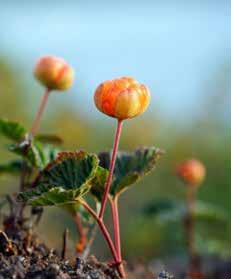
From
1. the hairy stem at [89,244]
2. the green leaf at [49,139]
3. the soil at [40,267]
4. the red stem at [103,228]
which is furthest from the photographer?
the green leaf at [49,139]

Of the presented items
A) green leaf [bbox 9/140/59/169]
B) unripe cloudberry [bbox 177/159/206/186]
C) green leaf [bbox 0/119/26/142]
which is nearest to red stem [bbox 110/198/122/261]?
green leaf [bbox 9/140/59/169]

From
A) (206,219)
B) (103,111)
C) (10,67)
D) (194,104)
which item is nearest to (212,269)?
(206,219)

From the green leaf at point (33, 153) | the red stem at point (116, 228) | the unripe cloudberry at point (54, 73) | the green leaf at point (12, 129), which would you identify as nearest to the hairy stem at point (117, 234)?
the red stem at point (116, 228)

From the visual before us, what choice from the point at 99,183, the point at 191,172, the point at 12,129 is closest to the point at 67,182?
the point at 99,183

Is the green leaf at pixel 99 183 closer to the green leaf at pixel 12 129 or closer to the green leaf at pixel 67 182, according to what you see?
the green leaf at pixel 67 182

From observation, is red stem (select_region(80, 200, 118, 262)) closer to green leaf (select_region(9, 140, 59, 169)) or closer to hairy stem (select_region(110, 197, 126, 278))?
hairy stem (select_region(110, 197, 126, 278))

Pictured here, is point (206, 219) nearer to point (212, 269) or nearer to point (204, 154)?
point (212, 269)
